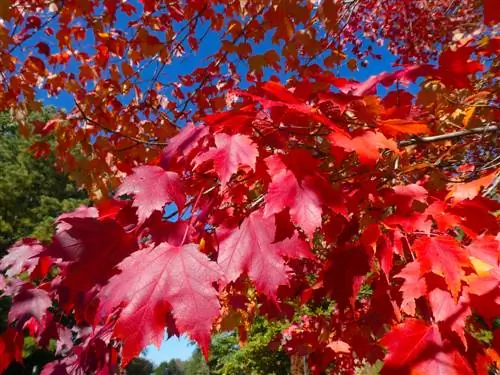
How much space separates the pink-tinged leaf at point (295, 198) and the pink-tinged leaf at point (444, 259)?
402mm

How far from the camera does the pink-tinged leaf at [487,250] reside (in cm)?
129

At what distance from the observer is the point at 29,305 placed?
84.4 inches

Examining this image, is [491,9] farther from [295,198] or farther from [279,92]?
[295,198]

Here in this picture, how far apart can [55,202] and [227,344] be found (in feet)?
46.9

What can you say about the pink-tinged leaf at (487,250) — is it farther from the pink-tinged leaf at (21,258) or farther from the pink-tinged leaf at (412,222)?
the pink-tinged leaf at (21,258)

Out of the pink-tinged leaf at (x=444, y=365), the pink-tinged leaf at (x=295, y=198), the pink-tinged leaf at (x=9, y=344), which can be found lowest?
the pink-tinged leaf at (x=9, y=344)

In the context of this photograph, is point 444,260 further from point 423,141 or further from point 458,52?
point 458,52

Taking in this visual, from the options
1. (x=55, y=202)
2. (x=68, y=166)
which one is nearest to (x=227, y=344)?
(x=68, y=166)

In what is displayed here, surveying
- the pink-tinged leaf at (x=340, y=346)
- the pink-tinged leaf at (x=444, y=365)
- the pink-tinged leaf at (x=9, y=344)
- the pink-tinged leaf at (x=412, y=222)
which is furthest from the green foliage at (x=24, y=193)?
the pink-tinged leaf at (x=444, y=365)

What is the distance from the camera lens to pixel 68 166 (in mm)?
3834

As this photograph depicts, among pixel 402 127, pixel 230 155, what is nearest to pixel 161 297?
pixel 230 155

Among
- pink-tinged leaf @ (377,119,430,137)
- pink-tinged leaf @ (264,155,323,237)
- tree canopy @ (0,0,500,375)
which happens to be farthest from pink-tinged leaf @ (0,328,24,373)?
pink-tinged leaf @ (377,119,430,137)

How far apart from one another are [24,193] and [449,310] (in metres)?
24.9

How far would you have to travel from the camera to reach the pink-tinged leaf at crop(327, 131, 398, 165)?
1.24m
